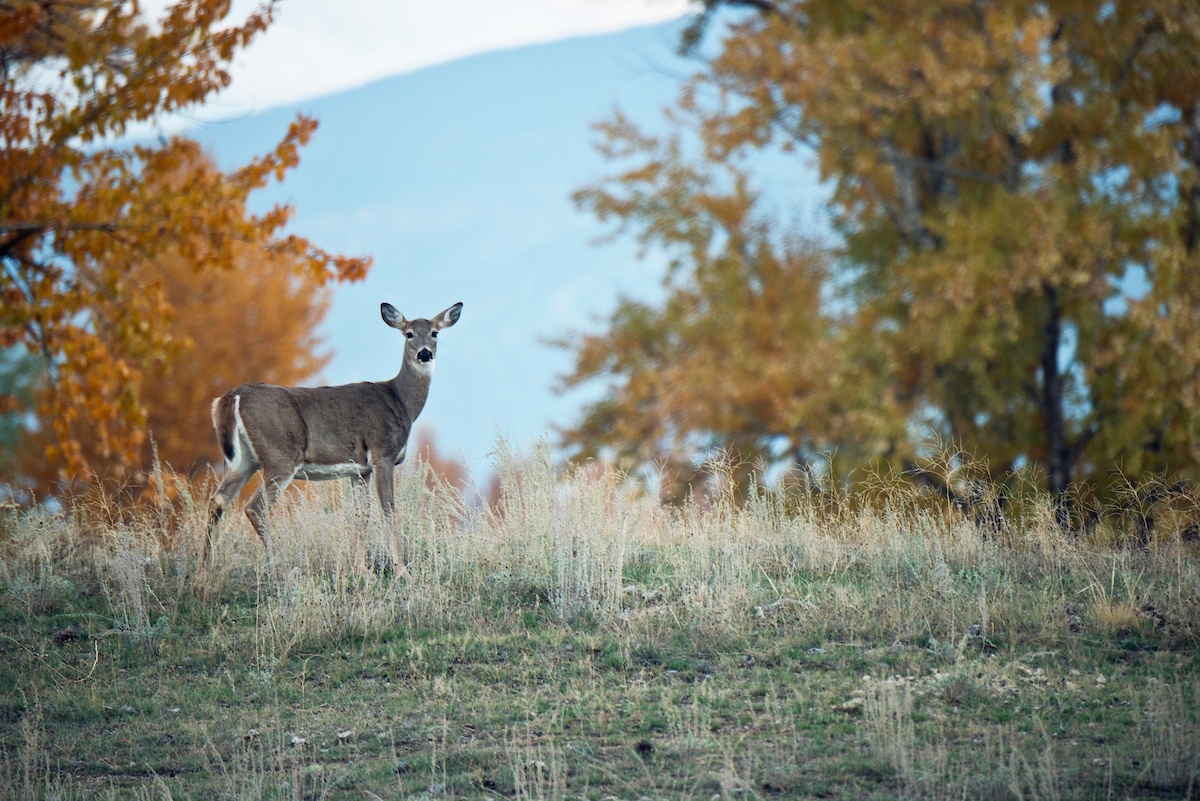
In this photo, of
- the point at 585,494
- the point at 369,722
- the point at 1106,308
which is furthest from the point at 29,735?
the point at 1106,308

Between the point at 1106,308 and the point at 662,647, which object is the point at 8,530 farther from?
the point at 1106,308

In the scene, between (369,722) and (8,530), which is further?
(8,530)

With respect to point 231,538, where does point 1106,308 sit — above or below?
above

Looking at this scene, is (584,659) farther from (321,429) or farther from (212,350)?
(212,350)

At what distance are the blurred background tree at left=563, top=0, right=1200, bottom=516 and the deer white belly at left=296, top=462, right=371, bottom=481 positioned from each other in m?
7.01

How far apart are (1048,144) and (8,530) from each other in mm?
13760

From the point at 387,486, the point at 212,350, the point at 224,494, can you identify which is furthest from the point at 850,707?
the point at 212,350

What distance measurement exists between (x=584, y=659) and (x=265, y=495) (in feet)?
11.4

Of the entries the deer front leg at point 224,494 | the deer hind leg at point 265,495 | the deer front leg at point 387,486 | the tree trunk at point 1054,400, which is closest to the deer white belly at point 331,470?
the deer front leg at point 387,486

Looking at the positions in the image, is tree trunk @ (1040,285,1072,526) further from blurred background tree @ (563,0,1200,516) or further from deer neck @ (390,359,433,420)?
deer neck @ (390,359,433,420)

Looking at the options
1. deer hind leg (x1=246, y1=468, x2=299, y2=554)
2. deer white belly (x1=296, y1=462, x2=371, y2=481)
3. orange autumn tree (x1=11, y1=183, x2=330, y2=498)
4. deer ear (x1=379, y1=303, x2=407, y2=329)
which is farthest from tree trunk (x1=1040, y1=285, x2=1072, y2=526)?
orange autumn tree (x1=11, y1=183, x2=330, y2=498)

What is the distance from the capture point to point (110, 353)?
11.7 metres

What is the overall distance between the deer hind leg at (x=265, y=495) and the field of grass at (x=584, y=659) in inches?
7.7

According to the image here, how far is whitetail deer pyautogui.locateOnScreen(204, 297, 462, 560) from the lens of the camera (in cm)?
827
